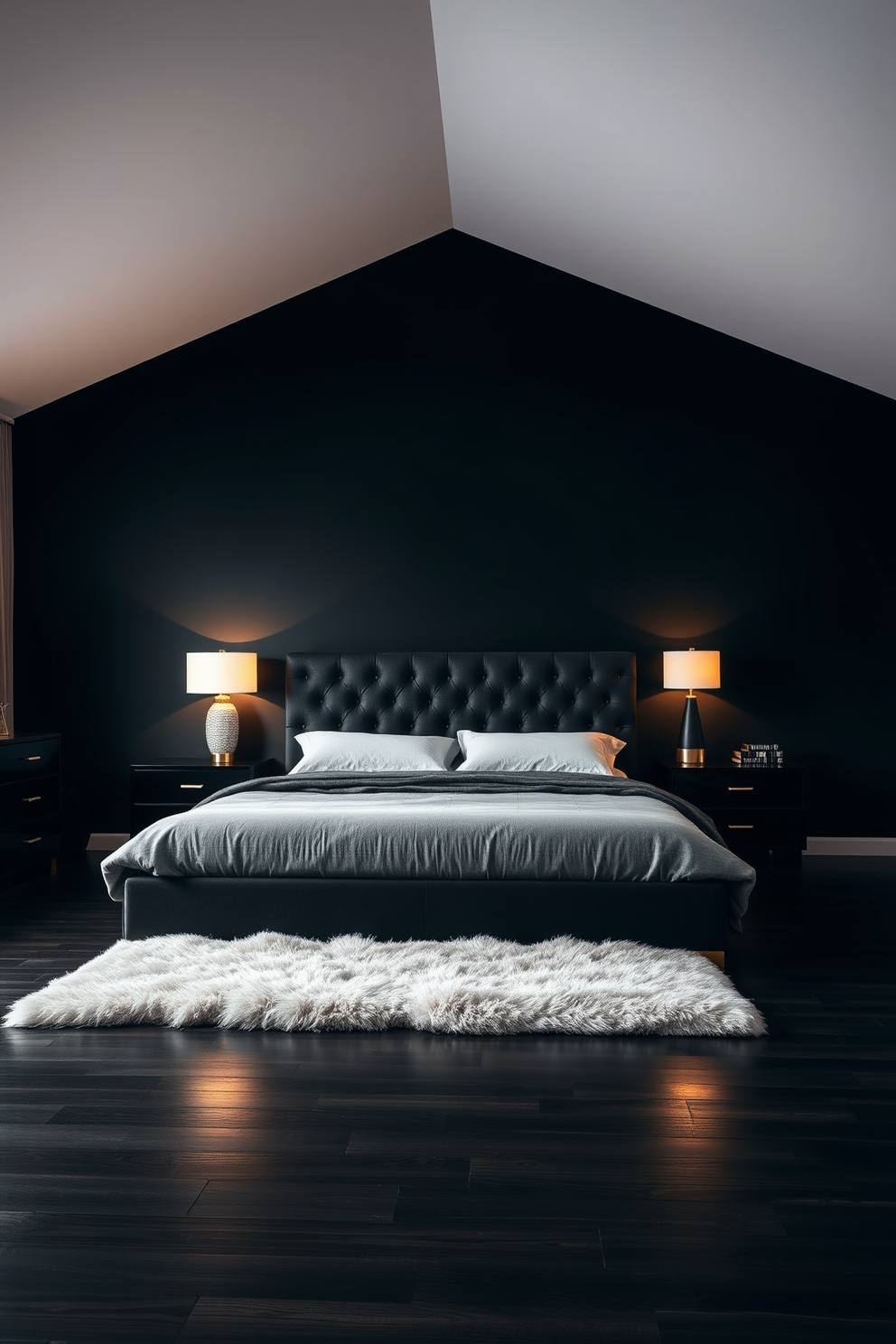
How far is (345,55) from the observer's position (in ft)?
12.4

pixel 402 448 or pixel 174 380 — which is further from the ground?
pixel 174 380

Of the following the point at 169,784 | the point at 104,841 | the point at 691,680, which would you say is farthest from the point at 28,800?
the point at 691,680

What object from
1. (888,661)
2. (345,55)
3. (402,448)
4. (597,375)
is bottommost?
(888,661)

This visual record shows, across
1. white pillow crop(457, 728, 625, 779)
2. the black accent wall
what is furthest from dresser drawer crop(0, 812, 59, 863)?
white pillow crop(457, 728, 625, 779)

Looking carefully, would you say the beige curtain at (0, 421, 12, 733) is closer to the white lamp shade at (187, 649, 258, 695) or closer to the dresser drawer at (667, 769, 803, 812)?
the white lamp shade at (187, 649, 258, 695)

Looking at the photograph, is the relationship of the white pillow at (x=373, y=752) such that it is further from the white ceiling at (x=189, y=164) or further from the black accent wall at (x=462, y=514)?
the white ceiling at (x=189, y=164)

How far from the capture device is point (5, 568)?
546 centimetres

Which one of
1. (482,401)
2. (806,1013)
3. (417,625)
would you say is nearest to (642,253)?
(482,401)

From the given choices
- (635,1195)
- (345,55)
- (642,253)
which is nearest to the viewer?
(635,1195)

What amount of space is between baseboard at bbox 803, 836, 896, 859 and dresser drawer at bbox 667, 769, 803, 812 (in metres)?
0.54

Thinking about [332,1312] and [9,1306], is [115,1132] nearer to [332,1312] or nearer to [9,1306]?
[9,1306]

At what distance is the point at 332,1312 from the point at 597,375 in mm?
4909

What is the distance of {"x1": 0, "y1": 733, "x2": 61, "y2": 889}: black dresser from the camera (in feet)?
15.1

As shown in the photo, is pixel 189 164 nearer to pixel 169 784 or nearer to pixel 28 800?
pixel 169 784
